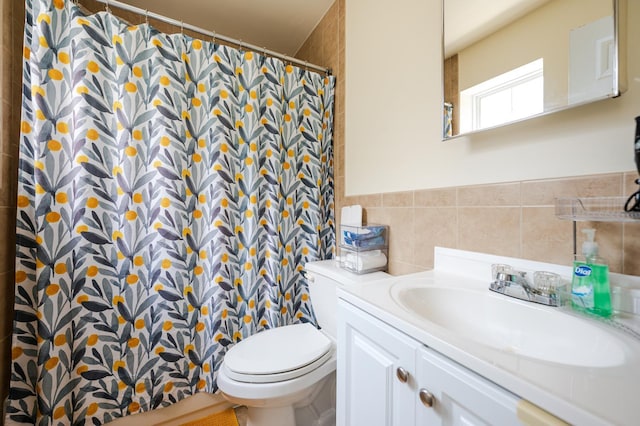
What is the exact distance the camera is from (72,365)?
3.57ft

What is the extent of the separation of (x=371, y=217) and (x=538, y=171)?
0.73 meters

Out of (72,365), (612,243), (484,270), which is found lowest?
(72,365)

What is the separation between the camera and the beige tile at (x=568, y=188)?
0.59 m

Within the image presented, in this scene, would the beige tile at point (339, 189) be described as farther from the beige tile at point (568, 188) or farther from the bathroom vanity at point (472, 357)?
the beige tile at point (568, 188)

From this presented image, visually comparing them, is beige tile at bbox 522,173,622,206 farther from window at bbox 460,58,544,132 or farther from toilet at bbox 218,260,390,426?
toilet at bbox 218,260,390,426

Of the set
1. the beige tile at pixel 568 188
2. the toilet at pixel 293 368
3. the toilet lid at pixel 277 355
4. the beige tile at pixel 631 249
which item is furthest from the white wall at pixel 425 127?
the toilet lid at pixel 277 355

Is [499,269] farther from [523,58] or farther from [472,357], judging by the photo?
[523,58]

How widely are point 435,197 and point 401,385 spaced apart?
675 mm

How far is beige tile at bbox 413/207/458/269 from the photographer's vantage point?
935 mm

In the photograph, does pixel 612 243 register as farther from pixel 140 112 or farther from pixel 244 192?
pixel 140 112

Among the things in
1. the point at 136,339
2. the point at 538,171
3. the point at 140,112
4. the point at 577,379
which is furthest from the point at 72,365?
the point at 538,171

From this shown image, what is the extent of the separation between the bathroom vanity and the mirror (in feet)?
1.49

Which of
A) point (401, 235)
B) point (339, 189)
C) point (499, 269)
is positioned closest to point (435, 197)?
point (401, 235)

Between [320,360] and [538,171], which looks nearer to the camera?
[538,171]
